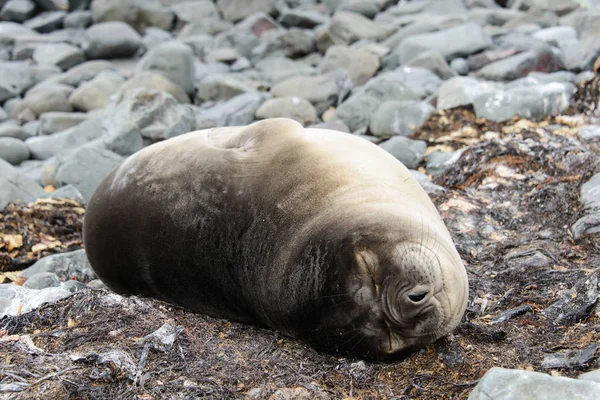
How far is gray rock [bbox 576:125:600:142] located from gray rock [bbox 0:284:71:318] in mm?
5100

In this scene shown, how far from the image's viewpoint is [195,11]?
20.6 meters

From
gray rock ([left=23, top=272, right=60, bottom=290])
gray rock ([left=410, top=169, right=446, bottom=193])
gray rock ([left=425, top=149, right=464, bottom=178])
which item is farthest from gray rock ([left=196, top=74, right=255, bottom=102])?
gray rock ([left=23, top=272, right=60, bottom=290])

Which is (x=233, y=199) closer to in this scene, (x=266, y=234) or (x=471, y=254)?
(x=266, y=234)

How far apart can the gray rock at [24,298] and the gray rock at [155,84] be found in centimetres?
775

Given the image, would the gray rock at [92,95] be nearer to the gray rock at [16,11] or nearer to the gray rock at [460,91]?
the gray rock at [460,91]

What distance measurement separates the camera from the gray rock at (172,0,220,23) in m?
20.5

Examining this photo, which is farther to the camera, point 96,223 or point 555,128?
point 555,128

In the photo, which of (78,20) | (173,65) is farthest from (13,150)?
(78,20)

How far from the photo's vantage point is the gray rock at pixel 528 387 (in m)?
2.93

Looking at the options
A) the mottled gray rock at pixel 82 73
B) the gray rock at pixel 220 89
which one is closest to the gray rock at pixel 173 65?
the gray rock at pixel 220 89

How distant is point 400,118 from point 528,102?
5.19 feet

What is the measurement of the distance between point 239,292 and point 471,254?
1.87m

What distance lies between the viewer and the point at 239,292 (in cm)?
427

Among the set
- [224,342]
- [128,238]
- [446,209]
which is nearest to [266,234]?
[224,342]
